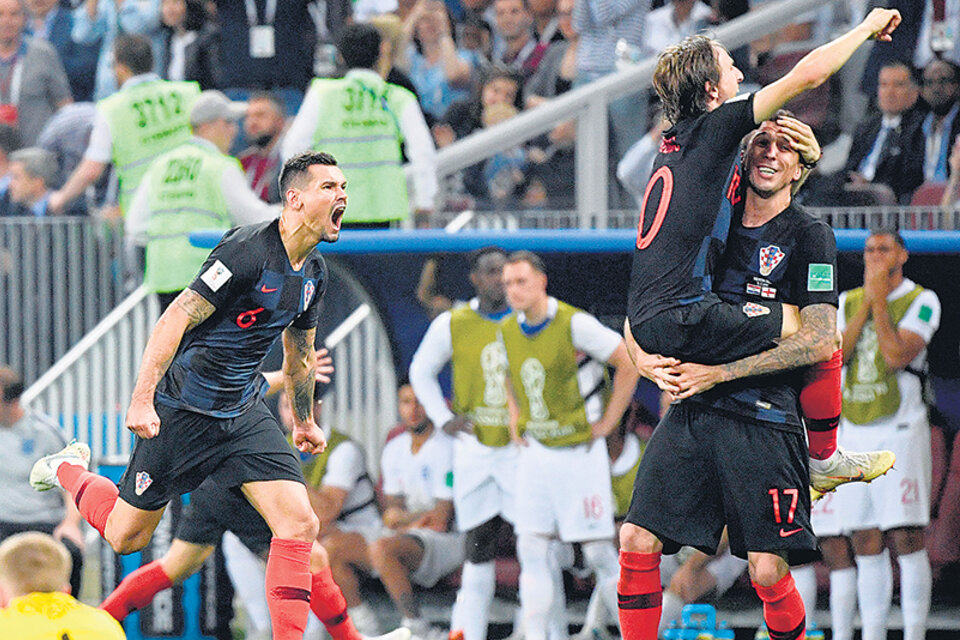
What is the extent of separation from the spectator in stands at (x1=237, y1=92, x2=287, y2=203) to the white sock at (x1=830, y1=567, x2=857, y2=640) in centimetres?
438

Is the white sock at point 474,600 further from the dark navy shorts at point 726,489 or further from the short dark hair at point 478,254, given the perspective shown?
the dark navy shorts at point 726,489

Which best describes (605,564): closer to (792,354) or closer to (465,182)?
(465,182)

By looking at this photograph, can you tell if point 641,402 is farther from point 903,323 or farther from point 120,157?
point 120,157

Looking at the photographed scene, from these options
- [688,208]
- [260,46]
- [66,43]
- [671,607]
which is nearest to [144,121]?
[260,46]

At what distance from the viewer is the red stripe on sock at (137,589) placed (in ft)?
25.8

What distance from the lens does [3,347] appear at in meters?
11.0

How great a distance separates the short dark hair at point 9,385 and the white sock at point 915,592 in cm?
517

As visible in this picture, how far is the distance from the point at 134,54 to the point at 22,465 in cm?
286

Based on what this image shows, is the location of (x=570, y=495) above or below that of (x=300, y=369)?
below

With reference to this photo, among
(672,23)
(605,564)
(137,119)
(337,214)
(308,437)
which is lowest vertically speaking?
(605,564)

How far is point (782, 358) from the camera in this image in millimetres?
6070

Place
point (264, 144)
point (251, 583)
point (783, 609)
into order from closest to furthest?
point (783, 609) < point (251, 583) < point (264, 144)

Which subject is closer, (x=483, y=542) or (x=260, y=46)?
(x=483, y=542)

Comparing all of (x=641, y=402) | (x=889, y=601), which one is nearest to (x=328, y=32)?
(x=641, y=402)
